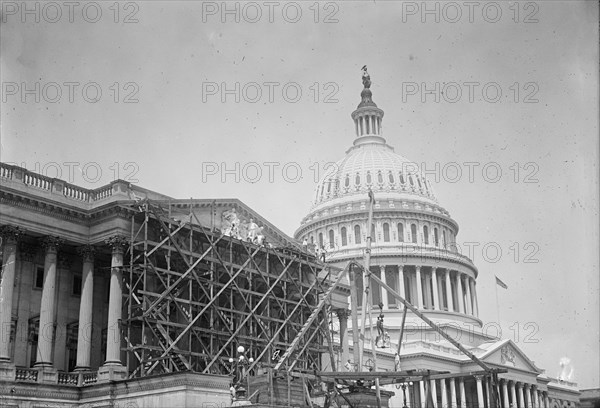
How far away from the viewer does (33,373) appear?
39656mm

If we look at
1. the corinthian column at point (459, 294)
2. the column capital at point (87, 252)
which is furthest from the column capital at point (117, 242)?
the corinthian column at point (459, 294)

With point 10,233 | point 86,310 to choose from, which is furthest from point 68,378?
point 10,233

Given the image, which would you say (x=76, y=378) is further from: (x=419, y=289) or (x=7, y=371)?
(x=419, y=289)

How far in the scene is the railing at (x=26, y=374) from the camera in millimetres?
39125

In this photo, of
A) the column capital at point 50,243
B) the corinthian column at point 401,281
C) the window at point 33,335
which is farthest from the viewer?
the corinthian column at point 401,281

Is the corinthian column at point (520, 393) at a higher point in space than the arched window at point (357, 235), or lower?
lower

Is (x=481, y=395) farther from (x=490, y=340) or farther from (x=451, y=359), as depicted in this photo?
(x=490, y=340)

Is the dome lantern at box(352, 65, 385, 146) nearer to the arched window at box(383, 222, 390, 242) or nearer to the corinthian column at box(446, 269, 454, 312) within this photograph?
the arched window at box(383, 222, 390, 242)

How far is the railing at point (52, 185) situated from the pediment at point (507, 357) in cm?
5476

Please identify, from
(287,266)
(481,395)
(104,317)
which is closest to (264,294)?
(287,266)

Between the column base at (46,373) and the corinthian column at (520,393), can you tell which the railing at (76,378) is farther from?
the corinthian column at (520,393)

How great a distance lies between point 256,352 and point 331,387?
51.2 ft

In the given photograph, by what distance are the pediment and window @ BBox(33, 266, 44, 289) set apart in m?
56.3

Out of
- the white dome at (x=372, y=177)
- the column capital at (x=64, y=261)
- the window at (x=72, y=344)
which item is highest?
the white dome at (x=372, y=177)
